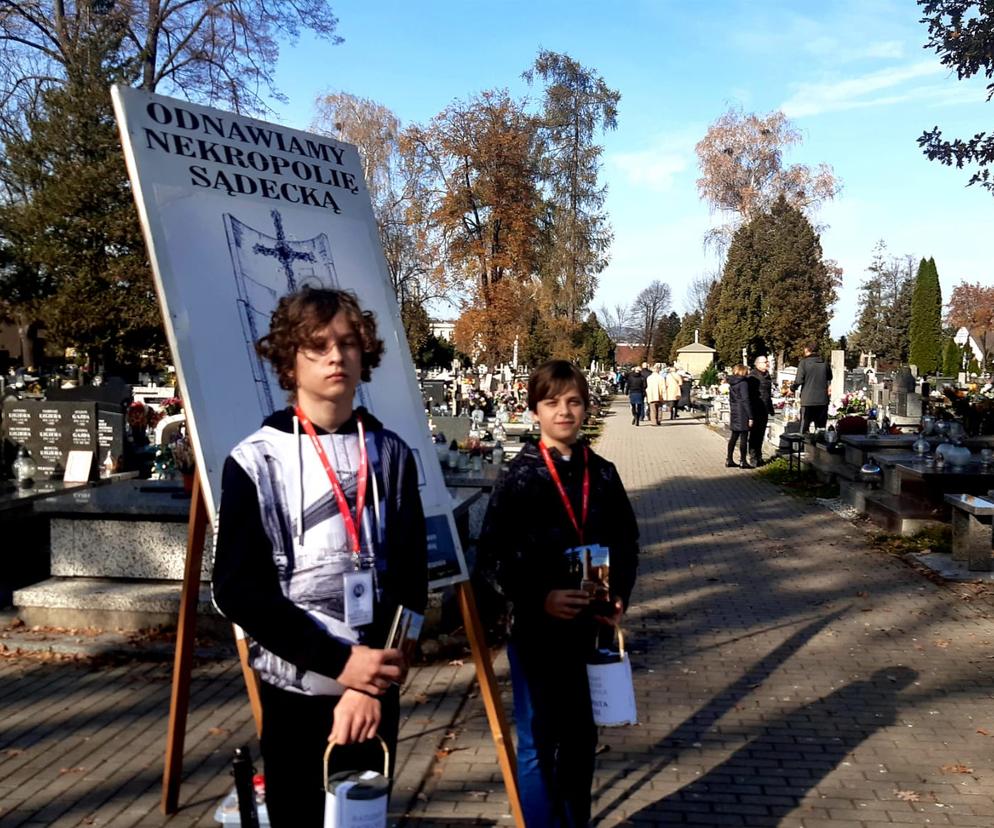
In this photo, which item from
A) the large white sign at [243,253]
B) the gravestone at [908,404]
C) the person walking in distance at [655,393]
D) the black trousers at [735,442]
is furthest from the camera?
the person walking in distance at [655,393]

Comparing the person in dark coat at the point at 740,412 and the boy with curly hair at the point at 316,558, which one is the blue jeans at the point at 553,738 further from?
the person in dark coat at the point at 740,412

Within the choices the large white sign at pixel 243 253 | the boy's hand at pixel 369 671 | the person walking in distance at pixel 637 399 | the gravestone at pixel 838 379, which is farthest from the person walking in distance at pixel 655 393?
the boy's hand at pixel 369 671

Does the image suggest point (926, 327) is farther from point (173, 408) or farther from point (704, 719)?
point (704, 719)

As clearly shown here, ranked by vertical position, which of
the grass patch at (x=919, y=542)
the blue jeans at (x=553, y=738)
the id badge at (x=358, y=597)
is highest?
the id badge at (x=358, y=597)

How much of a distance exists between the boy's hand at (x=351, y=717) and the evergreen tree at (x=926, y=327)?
→ 4617 centimetres

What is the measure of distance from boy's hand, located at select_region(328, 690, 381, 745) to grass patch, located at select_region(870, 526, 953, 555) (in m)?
8.29

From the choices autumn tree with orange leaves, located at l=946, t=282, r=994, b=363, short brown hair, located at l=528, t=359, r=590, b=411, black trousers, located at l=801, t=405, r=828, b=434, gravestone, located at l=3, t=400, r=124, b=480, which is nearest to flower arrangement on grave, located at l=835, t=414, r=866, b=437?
black trousers, located at l=801, t=405, r=828, b=434

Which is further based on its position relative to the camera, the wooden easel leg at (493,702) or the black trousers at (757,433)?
the black trousers at (757,433)

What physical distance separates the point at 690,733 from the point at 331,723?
295 cm

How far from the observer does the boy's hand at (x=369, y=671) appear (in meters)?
2.09

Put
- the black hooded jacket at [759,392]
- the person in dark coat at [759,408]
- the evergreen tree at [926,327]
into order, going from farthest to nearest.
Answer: the evergreen tree at [926,327] < the person in dark coat at [759,408] < the black hooded jacket at [759,392]

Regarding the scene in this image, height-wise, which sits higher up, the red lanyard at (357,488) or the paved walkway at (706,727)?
the red lanyard at (357,488)

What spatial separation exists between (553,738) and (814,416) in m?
15.3

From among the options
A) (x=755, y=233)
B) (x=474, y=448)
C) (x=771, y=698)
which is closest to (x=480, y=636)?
(x=771, y=698)
